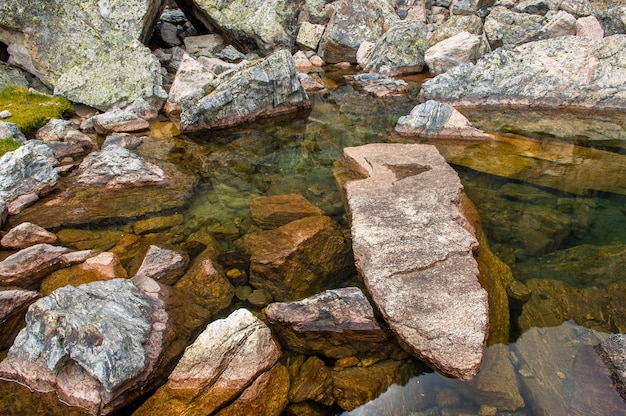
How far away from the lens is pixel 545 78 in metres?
11.9

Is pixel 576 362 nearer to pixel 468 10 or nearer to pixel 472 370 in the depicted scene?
pixel 472 370

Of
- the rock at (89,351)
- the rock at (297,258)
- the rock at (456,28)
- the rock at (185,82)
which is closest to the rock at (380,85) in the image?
the rock at (456,28)

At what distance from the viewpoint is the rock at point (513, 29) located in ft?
53.9

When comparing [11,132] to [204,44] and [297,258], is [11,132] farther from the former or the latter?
[204,44]

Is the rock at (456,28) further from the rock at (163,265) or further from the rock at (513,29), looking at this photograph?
the rock at (163,265)

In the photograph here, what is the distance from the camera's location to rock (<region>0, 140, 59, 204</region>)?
275 inches

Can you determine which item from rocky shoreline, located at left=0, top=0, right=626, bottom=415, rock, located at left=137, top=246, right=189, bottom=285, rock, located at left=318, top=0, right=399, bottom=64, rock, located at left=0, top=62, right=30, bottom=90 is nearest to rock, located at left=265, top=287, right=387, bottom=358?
rocky shoreline, located at left=0, top=0, right=626, bottom=415

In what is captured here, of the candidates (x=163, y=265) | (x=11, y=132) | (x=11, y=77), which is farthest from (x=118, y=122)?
(x=163, y=265)

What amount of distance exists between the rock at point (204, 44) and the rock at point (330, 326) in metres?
15.6

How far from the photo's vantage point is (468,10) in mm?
20172

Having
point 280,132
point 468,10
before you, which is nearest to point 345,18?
point 468,10

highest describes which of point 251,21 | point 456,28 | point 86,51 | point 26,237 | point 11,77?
point 86,51

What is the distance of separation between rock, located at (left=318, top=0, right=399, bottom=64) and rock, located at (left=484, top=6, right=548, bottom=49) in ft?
14.9

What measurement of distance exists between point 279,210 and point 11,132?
6.87 m
